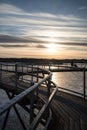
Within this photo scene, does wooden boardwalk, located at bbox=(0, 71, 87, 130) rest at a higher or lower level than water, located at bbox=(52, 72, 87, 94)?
higher

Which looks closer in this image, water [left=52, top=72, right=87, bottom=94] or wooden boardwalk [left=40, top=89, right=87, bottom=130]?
wooden boardwalk [left=40, top=89, right=87, bottom=130]

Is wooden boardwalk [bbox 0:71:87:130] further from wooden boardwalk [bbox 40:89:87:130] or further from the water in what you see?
the water

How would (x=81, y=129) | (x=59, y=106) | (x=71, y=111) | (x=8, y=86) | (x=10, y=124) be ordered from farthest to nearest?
(x=10, y=124)
(x=8, y=86)
(x=59, y=106)
(x=71, y=111)
(x=81, y=129)

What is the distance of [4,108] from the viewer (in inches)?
97.0

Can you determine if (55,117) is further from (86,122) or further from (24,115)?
(24,115)

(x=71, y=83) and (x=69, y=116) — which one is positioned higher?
(x=69, y=116)

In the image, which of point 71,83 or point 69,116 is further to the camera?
point 71,83

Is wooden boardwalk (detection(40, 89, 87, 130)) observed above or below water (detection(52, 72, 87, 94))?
above

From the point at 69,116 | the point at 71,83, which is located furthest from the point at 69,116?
the point at 71,83

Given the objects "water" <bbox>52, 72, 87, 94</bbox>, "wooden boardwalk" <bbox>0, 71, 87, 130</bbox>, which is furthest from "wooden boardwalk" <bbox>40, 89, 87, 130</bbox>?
"water" <bbox>52, 72, 87, 94</bbox>

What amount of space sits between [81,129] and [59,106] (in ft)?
9.97

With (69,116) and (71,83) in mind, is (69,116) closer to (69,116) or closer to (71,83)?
(69,116)

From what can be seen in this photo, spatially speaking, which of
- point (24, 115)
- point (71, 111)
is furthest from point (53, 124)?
point (24, 115)

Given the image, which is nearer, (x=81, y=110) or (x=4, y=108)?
→ (x=4, y=108)
